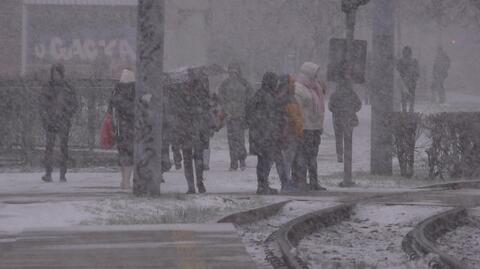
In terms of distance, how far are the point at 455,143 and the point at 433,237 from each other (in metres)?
6.35

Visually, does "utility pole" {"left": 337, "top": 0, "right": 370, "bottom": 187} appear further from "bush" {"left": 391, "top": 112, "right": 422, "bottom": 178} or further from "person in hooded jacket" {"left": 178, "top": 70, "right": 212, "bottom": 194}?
"person in hooded jacket" {"left": 178, "top": 70, "right": 212, "bottom": 194}

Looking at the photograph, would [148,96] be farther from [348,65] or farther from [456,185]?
[456,185]

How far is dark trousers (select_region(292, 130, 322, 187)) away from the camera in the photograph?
48.4 ft

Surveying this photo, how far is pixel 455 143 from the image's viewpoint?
55.5 ft

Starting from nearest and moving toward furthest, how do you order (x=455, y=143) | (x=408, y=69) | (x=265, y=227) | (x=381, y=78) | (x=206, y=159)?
1. (x=265, y=227)
2. (x=455, y=143)
3. (x=381, y=78)
4. (x=206, y=159)
5. (x=408, y=69)

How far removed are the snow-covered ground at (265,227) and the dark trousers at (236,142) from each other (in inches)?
205

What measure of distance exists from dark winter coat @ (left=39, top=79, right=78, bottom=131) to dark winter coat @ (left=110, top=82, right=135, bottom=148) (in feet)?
5.46

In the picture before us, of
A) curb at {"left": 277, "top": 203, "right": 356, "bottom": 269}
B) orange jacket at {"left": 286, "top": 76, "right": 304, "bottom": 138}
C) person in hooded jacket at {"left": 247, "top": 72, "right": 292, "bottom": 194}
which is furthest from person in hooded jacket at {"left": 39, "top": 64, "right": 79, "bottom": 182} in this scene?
curb at {"left": 277, "top": 203, "right": 356, "bottom": 269}

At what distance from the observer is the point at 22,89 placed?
18594 mm

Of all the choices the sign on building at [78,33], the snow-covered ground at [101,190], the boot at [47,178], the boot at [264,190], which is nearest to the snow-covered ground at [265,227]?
the snow-covered ground at [101,190]

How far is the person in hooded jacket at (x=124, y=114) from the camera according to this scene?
46.7 ft

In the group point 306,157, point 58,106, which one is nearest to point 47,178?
point 58,106

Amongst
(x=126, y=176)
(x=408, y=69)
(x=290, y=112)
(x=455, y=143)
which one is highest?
(x=408, y=69)

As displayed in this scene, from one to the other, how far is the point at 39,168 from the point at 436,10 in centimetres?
1305
